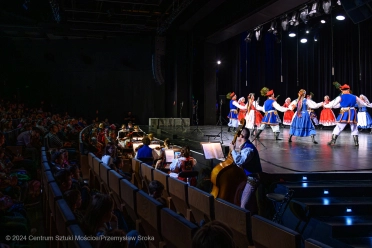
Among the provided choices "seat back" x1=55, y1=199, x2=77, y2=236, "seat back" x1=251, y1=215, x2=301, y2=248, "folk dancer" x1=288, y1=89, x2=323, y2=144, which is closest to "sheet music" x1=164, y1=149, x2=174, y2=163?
"seat back" x1=55, y1=199, x2=77, y2=236

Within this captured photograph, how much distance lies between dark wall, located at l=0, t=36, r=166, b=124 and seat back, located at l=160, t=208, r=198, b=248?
17.0 m

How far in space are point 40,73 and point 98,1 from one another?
7158 millimetres

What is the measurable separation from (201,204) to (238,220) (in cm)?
65

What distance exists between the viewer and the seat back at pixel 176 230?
2.24 m

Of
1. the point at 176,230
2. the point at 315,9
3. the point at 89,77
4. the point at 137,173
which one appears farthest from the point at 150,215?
the point at 89,77

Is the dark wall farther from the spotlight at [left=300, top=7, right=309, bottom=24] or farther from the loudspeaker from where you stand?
the spotlight at [left=300, top=7, right=309, bottom=24]

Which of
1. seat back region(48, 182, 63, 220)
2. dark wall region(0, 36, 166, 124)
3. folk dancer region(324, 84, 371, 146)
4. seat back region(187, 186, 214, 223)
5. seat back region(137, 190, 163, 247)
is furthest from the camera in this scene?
dark wall region(0, 36, 166, 124)

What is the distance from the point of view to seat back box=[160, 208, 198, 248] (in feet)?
7.34

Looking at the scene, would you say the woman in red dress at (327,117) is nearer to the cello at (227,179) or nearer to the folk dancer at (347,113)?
the folk dancer at (347,113)

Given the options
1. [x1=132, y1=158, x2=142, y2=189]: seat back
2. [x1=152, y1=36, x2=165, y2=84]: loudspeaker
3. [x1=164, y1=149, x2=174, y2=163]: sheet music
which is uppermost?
[x1=152, y1=36, x2=165, y2=84]: loudspeaker

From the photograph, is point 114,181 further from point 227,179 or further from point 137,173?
point 137,173

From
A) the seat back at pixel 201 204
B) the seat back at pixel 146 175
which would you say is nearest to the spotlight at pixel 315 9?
the seat back at pixel 146 175

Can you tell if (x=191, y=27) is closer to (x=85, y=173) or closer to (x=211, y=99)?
(x=211, y=99)

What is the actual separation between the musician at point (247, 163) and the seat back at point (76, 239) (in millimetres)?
2210
